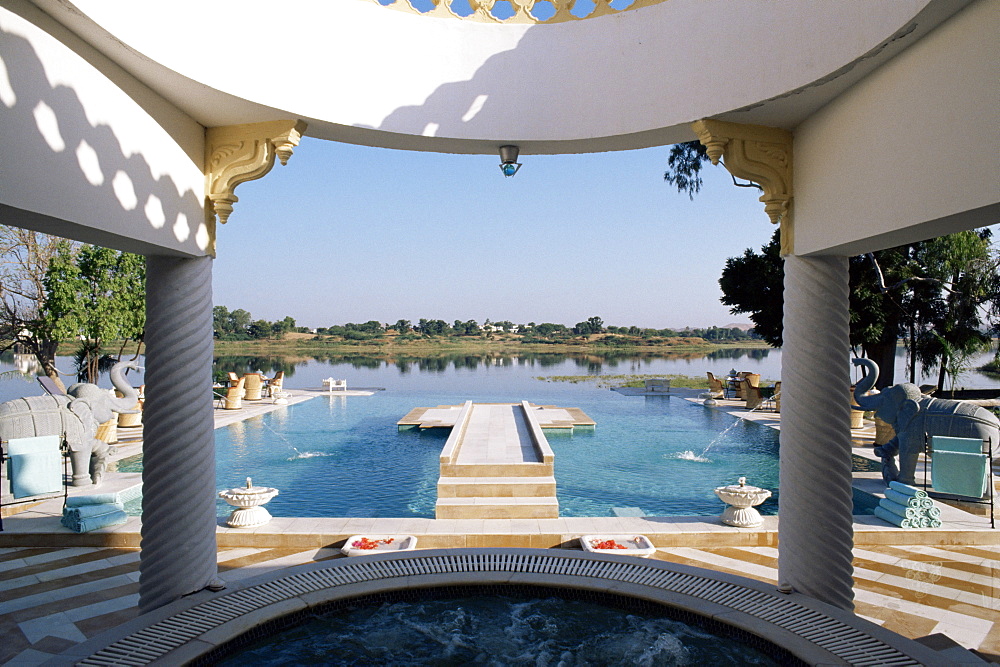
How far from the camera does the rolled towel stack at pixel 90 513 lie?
5836 mm

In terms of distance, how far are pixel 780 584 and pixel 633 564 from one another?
934 mm

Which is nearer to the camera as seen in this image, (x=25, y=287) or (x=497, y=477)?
(x=497, y=477)

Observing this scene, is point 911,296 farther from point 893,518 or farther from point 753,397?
point 893,518

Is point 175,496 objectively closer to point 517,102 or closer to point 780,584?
point 517,102

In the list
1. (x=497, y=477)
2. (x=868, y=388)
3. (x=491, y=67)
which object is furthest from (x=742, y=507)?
(x=491, y=67)

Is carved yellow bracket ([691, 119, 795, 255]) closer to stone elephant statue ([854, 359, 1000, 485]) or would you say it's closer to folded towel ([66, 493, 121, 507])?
stone elephant statue ([854, 359, 1000, 485])

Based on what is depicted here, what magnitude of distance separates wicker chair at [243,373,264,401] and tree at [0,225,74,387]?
15.8 ft

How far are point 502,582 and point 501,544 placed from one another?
1.66m

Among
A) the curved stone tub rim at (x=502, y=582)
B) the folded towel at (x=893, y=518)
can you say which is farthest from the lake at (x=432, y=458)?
the curved stone tub rim at (x=502, y=582)

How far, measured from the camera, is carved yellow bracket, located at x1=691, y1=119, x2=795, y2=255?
12.2ft

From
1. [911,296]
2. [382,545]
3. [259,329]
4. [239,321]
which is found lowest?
[382,545]

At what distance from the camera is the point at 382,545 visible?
5.55 m

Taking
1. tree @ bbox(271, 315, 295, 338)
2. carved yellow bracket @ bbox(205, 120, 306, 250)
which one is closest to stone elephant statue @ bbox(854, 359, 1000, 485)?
carved yellow bracket @ bbox(205, 120, 306, 250)

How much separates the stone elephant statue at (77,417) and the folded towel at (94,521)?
168 cm
